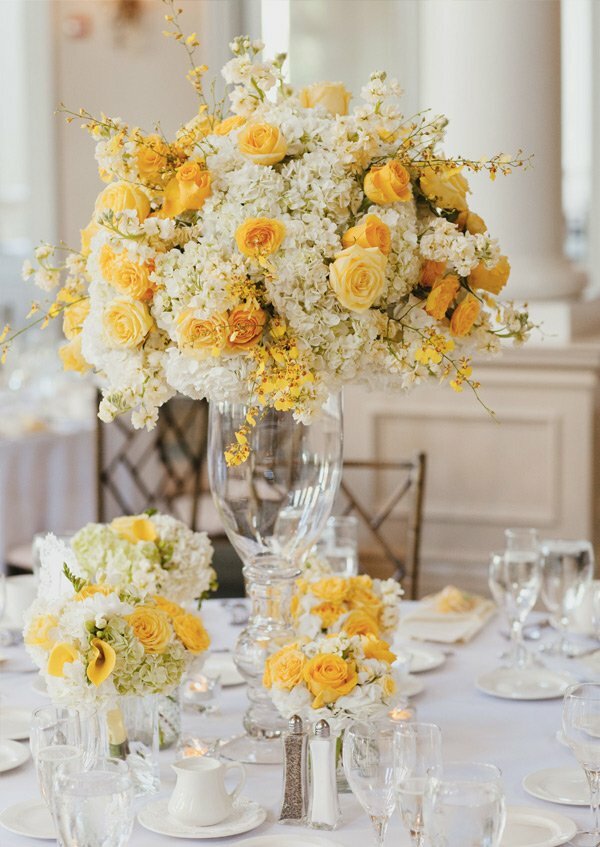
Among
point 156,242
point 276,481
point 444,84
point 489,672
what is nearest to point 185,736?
point 276,481

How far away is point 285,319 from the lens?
5.20 feet

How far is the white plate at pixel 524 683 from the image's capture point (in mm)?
1928

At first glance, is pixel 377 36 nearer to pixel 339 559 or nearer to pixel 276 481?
pixel 339 559

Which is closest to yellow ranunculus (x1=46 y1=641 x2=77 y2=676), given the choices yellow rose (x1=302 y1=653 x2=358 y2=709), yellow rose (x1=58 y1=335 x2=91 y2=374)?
yellow rose (x1=302 y1=653 x2=358 y2=709)

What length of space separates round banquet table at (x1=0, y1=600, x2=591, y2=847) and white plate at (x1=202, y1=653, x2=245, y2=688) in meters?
0.02

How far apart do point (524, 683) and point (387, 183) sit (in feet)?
2.73

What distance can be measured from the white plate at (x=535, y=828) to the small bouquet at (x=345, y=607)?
325 millimetres

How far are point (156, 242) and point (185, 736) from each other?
0.68 m

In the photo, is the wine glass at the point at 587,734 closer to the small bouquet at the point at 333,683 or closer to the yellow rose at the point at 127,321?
the small bouquet at the point at 333,683

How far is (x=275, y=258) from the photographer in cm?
156

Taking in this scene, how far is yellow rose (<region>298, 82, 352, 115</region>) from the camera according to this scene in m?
1.72

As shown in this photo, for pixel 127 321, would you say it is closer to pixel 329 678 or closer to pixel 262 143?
pixel 262 143

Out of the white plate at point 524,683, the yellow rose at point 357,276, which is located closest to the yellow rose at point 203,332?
the yellow rose at point 357,276

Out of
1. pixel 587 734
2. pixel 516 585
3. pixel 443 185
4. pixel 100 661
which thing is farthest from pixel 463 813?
pixel 516 585
